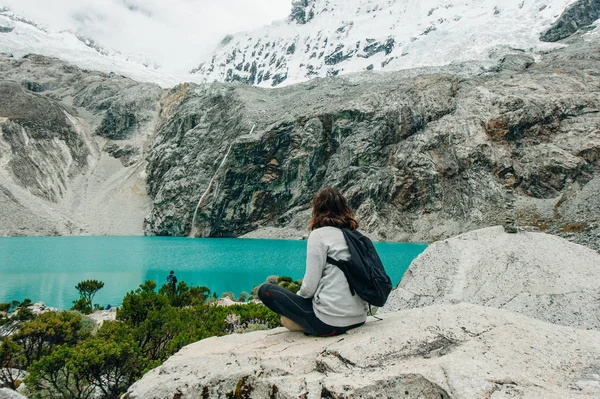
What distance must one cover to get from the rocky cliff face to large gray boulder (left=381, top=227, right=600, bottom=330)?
55674 mm

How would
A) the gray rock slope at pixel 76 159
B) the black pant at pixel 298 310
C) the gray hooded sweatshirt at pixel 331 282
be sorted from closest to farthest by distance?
the gray hooded sweatshirt at pixel 331 282
the black pant at pixel 298 310
the gray rock slope at pixel 76 159

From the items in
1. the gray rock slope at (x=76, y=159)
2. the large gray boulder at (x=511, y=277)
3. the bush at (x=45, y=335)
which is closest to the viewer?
the large gray boulder at (x=511, y=277)

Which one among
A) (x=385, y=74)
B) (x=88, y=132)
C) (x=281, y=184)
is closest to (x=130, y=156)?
(x=88, y=132)

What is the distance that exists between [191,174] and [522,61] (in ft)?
277

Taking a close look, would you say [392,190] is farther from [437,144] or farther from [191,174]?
[191,174]

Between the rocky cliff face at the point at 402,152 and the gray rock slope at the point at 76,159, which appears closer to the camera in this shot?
the rocky cliff face at the point at 402,152

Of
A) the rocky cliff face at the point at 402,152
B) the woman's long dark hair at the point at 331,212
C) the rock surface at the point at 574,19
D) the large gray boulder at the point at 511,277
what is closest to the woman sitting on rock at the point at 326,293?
the woman's long dark hair at the point at 331,212

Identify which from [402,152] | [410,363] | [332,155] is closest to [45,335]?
[410,363]

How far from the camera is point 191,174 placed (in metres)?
98.1

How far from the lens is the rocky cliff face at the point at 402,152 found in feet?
236

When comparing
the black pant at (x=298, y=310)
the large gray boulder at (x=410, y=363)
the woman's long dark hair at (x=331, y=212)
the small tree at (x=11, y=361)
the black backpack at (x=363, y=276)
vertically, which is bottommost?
the small tree at (x=11, y=361)

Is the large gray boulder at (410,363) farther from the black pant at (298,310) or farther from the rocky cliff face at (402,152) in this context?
the rocky cliff face at (402,152)

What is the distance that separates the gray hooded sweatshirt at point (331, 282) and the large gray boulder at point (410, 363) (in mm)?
248

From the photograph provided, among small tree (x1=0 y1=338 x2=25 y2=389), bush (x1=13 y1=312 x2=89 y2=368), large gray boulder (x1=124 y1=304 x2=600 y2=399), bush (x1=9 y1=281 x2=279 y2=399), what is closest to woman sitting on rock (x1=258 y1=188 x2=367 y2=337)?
large gray boulder (x1=124 y1=304 x2=600 y2=399)
